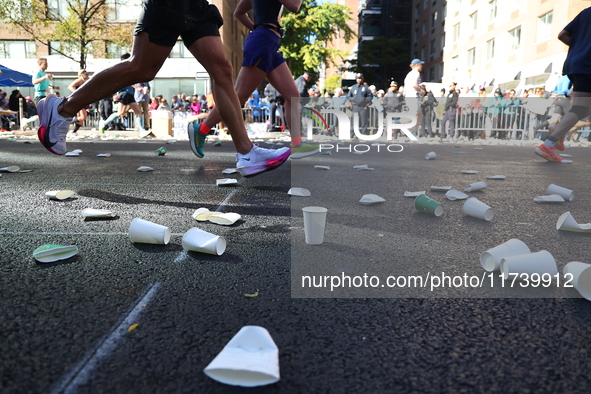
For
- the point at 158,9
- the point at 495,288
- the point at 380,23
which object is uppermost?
the point at 380,23

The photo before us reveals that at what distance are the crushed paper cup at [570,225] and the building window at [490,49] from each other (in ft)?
121

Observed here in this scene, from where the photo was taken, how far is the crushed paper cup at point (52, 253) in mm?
2055

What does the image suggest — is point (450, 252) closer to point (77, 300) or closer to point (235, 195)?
point (77, 300)

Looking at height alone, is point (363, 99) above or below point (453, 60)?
below

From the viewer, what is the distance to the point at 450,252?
234 cm

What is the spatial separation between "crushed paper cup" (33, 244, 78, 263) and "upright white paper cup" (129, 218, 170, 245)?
0.98 ft

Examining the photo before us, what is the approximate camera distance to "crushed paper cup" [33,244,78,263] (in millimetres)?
2055

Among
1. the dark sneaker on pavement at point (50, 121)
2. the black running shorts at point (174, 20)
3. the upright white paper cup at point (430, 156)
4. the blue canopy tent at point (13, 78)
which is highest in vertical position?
the blue canopy tent at point (13, 78)

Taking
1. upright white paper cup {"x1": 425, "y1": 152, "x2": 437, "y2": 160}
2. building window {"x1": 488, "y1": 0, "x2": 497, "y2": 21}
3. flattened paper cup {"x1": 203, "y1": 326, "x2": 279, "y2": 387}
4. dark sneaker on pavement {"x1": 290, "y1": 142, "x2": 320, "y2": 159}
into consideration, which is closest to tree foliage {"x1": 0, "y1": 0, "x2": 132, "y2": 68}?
dark sneaker on pavement {"x1": 290, "y1": 142, "x2": 320, "y2": 159}

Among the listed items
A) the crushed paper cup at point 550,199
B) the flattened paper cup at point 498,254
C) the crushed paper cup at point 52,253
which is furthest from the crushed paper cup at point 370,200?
the crushed paper cup at point 52,253

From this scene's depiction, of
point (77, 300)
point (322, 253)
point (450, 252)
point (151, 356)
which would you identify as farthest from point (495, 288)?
point (77, 300)

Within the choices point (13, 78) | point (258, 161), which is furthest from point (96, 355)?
point (13, 78)

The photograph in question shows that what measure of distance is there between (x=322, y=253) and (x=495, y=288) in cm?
77

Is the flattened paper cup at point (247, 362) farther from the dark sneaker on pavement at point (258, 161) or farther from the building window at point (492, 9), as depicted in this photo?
the building window at point (492, 9)
